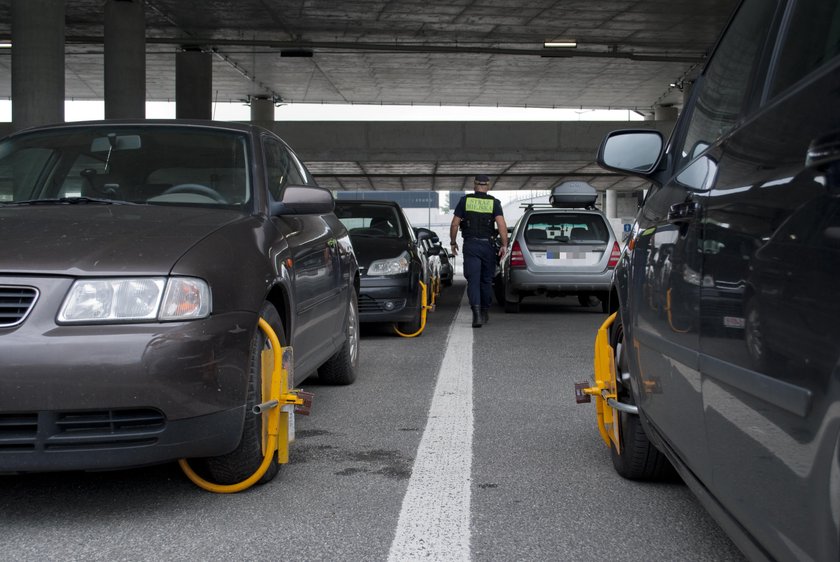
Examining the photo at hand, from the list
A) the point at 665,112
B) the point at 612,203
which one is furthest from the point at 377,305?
the point at 612,203

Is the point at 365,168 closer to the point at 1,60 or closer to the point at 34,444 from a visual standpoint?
the point at 1,60

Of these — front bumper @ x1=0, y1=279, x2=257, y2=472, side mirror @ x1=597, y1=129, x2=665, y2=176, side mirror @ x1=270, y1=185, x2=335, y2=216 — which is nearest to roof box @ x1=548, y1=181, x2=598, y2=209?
side mirror @ x1=270, y1=185, x2=335, y2=216

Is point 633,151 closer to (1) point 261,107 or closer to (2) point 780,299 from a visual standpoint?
(2) point 780,299

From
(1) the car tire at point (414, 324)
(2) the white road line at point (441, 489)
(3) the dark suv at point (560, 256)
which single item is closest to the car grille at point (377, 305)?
(1) the car tire at point (414, 324)

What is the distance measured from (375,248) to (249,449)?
655 centimetres

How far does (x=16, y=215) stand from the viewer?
407cm

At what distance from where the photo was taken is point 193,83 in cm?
3225

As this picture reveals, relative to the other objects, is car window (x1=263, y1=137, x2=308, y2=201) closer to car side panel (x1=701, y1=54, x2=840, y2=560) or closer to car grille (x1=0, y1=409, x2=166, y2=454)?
car grille (x1=0, y1=409, x2=166, y2=454)

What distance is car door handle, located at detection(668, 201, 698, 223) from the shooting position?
109 inches

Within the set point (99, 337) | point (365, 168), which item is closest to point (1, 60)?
point (365, 168)

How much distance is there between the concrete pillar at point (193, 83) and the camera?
1259 inches

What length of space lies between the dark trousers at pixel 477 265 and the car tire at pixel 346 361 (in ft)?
15.5

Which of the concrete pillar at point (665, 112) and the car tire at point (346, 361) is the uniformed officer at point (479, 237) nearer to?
the car tire at point (346, 361)

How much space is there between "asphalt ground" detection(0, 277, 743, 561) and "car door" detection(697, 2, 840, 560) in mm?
1072
